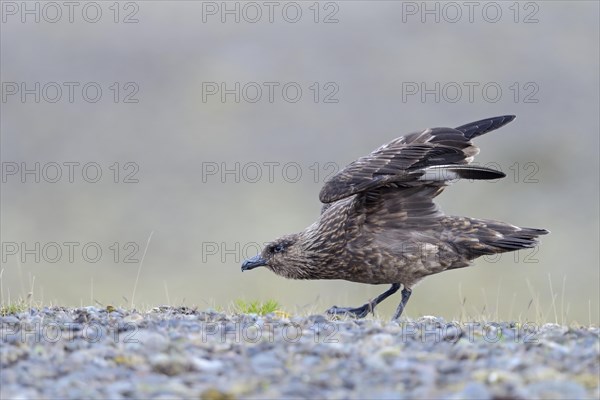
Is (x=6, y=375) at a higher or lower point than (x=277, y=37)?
lower

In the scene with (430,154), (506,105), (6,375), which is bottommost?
(6,375)

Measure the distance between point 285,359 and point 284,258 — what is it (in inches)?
187

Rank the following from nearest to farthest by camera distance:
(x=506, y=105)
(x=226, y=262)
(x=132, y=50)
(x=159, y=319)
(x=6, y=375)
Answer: (x=6, y=375)
(x=159, y=319)
(x=226, y=262)
(x=506, y=105)
(x=132, y=50)

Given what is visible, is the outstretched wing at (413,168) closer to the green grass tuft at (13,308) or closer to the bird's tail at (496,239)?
the bird's tail at (496,239)

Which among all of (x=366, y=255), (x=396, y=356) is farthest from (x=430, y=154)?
(x=396, y=356)

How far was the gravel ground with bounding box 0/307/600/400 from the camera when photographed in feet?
19.7

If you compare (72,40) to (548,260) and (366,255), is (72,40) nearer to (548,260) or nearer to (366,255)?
(548,260)

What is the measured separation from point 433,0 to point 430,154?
112 ft

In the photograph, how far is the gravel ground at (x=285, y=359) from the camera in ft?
19.7

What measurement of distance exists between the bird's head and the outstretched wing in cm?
101

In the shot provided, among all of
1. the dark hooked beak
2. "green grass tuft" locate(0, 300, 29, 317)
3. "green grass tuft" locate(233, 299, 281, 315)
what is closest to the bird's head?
the dark hooked beak

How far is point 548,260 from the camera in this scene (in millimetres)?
31578

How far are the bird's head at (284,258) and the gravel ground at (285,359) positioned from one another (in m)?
2.99

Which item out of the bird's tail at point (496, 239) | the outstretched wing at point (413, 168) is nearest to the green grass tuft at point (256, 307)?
the outstretched wing at point (413, 168)
